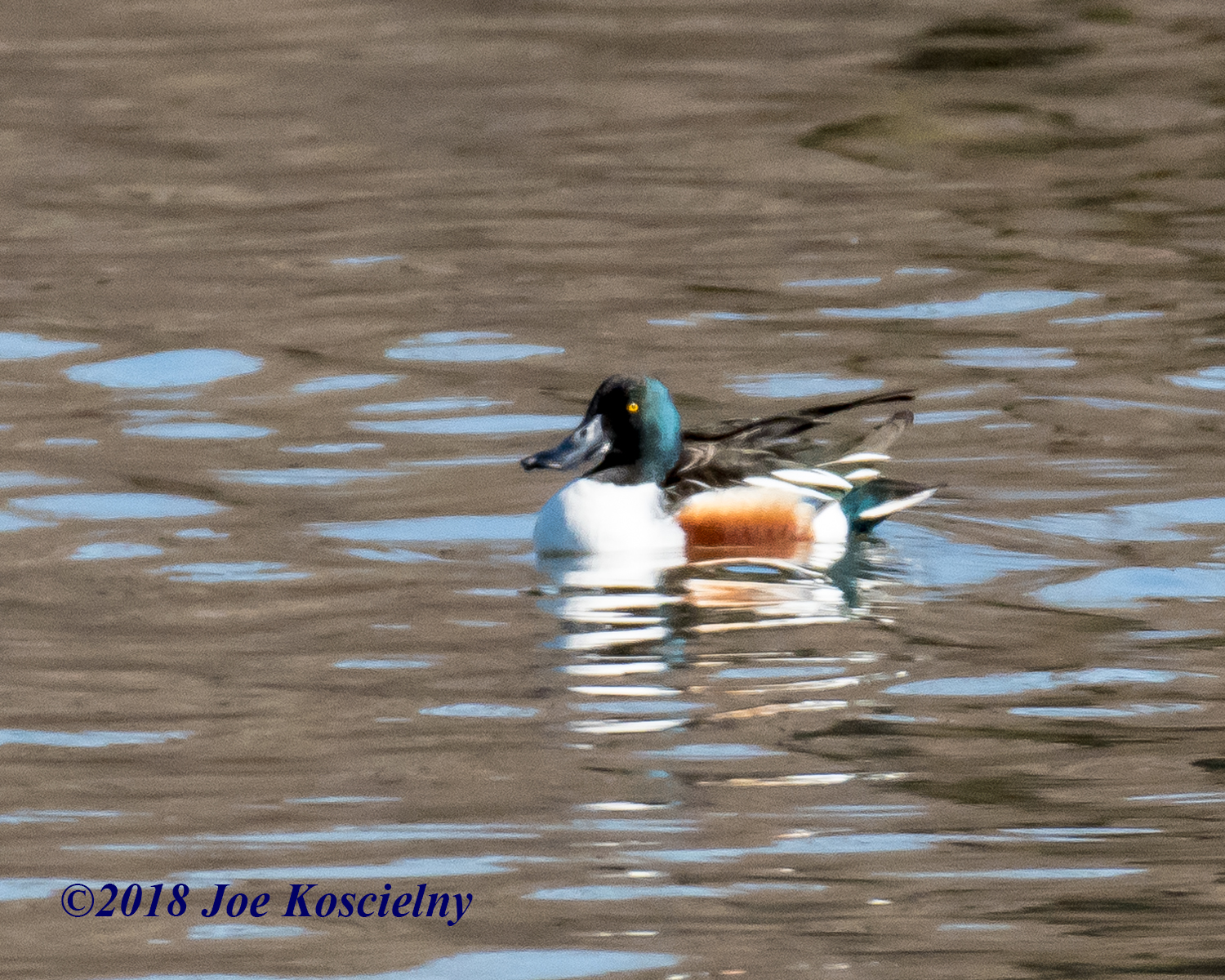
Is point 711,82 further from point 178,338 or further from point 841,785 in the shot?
point 841,785

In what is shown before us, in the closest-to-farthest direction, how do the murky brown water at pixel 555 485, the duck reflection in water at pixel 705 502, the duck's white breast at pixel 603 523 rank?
the murky brown water at pixel 555 485
the duck reflection in water at pixel 705 502
the duck's white breast at pixel 603 523

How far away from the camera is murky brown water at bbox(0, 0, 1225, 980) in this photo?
521 cm

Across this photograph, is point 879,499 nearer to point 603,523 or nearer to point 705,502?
point 705,502

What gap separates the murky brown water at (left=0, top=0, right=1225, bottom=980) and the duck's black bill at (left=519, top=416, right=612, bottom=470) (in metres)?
0.33

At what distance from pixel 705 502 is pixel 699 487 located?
97 millimetres

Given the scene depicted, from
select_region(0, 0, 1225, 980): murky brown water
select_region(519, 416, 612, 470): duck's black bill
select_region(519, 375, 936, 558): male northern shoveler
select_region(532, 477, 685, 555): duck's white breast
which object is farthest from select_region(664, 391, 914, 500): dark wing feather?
A: select_region(0, 0, 1225, 980): murky brown water

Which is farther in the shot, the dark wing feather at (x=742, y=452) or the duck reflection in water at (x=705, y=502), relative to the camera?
the dark wing feather at (x=742, y=452)

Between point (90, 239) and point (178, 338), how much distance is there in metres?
2.76

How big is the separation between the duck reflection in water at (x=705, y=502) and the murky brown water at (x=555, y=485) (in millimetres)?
167

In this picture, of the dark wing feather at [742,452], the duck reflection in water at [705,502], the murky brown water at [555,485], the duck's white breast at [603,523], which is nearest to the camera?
the murky brown water at [555,485]

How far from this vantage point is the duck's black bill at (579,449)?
904 centimetres

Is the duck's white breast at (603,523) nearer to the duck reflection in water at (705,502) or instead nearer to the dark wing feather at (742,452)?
the duck reflection in water at (705,502)

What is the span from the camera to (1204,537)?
8.76 meters

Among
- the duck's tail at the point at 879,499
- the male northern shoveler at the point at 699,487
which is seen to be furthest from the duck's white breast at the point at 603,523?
the duck's tail at the point at 879,499
